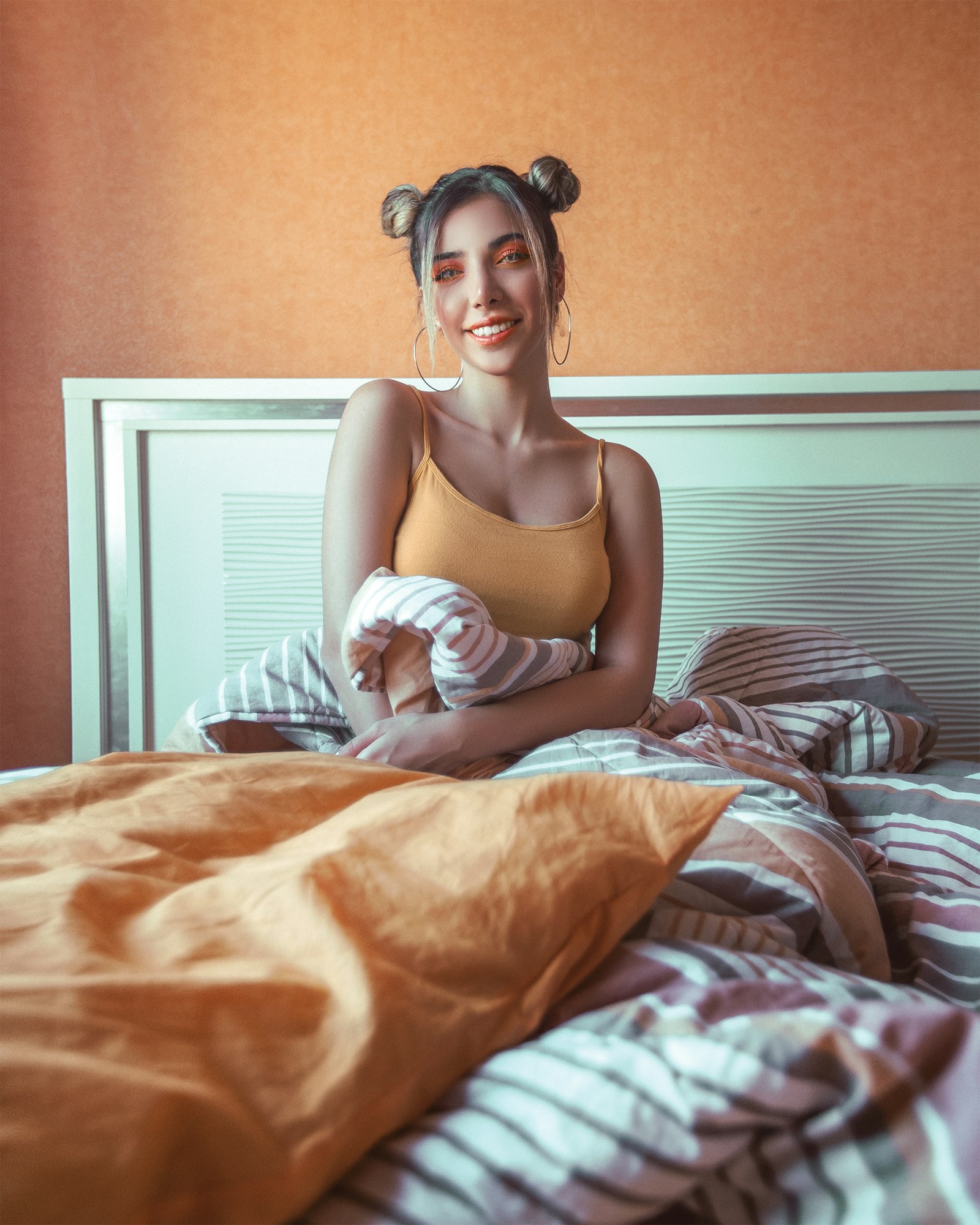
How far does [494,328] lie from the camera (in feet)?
3.96

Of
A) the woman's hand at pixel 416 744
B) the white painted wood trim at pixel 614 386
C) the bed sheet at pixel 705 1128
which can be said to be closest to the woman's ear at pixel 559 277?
the white painted wood trim at pixel 614 386

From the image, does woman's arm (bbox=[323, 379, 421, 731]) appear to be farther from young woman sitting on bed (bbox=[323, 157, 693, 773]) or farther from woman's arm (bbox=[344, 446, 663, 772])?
woman's arm (bbox=[344, 446, 663, 772])

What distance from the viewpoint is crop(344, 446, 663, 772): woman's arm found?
2.98 feet

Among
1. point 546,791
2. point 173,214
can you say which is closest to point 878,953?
point 546,791

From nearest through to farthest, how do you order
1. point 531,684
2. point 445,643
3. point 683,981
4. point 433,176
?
point 683,981, point 445,643, point 531,684, point 433,176

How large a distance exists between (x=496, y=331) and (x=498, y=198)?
162 millimetres

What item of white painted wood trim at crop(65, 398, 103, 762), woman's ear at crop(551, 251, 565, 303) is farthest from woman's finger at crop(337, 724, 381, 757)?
white painted wood trim at crop(65, 398, 103, 762)

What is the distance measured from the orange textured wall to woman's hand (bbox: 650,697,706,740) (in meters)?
0.99

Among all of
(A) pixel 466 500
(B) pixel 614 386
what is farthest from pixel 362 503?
(B) pixel 614 386

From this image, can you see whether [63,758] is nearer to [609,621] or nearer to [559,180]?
[609,621]

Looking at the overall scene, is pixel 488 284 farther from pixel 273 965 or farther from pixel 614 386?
pixel 273 965

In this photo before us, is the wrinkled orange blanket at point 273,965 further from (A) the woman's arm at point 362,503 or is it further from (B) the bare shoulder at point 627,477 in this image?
(B) the bare shoulder at point 627,477

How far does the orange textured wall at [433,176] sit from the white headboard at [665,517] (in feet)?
0.72

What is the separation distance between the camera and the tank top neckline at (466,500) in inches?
44.8
